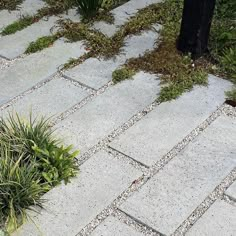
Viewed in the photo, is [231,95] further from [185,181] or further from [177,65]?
[185,181]

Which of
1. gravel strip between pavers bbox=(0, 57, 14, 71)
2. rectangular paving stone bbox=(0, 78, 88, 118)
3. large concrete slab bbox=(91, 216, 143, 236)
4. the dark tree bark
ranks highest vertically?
the dark tree bark

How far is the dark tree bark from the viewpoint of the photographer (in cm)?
354

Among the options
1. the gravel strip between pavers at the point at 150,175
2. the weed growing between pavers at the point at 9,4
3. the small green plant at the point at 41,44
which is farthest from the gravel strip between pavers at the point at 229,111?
the weed growing between pavers at the point at 9,4

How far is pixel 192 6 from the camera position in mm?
3533

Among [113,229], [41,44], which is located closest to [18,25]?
[41,44]

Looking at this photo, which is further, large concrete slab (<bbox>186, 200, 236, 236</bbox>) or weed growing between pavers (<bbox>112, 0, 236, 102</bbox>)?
weed growing between pavers (<bbox>112, 0, 236, 102</bbox>)

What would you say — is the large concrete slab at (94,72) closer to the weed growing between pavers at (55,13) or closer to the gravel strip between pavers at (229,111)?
the weed growing between pavers at (55,13)

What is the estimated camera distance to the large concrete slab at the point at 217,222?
246 cm

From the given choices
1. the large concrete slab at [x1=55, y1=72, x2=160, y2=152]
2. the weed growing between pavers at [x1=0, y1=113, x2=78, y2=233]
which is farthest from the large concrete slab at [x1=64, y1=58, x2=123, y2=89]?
the weed growing between pavers at [x1=0, y1=113, x2=78, y2=233]

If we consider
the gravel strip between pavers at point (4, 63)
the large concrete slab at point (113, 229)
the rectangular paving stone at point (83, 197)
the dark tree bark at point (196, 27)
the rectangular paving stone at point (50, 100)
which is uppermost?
the dark tree bark at point (196, 27)

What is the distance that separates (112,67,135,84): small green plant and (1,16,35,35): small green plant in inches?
40.7

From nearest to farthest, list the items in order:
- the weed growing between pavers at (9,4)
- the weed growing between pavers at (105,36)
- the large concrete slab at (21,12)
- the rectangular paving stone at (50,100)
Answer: the rectangular paving stone at (50,100), the weed growing between pavers at (105,36), the large concrete slab at (21,12), the weed growing between pavers at (9,4)

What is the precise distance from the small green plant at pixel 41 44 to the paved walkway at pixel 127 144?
2.1 inches

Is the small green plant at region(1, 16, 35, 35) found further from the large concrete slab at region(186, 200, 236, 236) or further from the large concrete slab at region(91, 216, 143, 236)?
the large concrete slab at region(186, 200, 236, 236)
